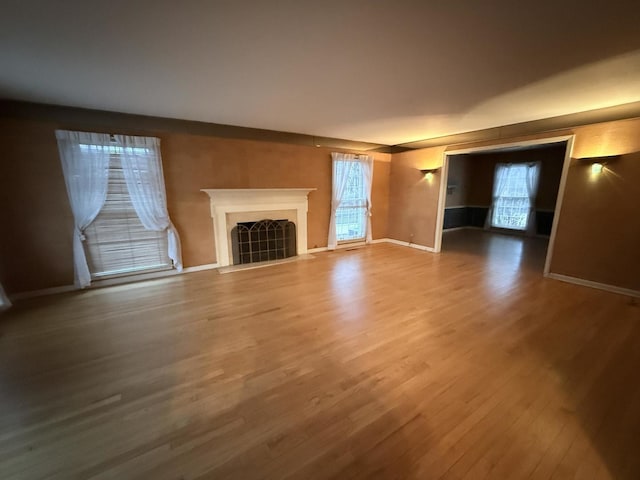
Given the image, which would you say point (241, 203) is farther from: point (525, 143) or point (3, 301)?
point (525, 143)

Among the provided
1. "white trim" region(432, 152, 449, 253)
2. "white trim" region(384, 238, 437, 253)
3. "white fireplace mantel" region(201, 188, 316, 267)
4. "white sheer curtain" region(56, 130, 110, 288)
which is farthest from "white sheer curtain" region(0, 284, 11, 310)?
"white trim" region(432, 152, 449, 253)

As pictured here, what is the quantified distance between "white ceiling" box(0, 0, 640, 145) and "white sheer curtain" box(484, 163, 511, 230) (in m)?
5.17

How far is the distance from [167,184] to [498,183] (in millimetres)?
9157

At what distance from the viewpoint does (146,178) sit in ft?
12.0

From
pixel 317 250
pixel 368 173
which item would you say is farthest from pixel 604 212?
pixel 317 250

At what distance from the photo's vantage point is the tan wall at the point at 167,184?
10.1ft

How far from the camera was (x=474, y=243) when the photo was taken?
649cm

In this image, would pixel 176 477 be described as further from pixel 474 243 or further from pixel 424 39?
pixel 474 243

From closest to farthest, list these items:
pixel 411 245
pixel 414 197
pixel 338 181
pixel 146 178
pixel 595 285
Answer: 1. pixel 595 285
2. pixel 146 178
3. pixel 338 181
4. pixel 414 197
5. pixel 411 245

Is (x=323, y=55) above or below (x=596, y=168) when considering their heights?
above

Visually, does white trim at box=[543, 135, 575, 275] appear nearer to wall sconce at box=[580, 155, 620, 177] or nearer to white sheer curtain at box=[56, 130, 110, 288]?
wall sconce at box=[580, 155, 620, 177]

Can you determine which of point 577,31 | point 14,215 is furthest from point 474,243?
point 14,215

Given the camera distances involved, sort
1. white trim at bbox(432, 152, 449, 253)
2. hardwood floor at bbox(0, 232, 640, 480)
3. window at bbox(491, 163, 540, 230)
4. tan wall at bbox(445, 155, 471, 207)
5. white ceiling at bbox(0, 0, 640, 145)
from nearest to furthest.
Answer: hardwood floor at bbox(0, 232, 640, 480)
white ceiling at bbox(0, 0, 640, 145)
white trim at bbox(432, 152, 449, 253)
window at bbox(491, 163, 540, 230)
tan wall at bbox(445, 155, 471, 207)

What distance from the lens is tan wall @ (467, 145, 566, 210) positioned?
694 centimetres
